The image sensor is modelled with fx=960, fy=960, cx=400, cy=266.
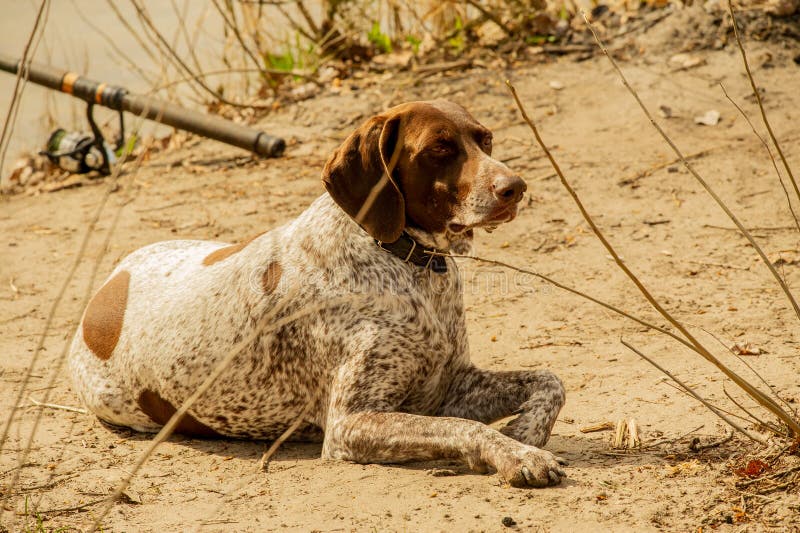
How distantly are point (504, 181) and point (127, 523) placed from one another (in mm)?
1965

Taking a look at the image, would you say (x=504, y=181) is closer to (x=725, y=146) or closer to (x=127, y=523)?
(x=127, y=523)

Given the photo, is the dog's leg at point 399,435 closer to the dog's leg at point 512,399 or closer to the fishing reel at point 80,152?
the dog's leg at point 512,399

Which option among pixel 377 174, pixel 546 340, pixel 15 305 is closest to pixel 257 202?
pixel 15 305

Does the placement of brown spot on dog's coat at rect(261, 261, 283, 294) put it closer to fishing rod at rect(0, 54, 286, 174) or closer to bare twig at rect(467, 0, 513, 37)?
fishing rod at rect(0, 54, 286, 174)

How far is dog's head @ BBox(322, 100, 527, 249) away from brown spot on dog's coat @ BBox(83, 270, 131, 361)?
143 cm

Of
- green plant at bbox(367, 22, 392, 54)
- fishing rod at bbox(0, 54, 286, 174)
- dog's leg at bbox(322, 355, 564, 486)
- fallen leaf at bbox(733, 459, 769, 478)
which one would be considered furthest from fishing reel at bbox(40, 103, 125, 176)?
fallen leaf at bbox(733, 459, 769, 478)

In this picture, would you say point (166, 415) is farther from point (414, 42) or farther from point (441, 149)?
point (414, 42)

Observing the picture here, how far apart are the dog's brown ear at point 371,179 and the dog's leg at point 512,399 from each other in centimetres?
86

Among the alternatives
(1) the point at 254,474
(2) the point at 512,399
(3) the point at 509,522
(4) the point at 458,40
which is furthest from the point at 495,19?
(3) the point at 509,522

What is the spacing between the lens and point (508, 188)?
391cm

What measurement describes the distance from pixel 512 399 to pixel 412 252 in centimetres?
82

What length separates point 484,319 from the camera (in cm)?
593

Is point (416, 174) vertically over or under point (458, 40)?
over

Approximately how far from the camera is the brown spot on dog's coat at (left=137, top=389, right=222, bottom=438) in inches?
181
